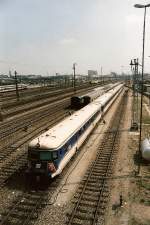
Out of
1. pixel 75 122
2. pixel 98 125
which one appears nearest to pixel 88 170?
pixel 75 122

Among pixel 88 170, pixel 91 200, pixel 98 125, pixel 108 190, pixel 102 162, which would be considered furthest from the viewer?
pixel 98 125

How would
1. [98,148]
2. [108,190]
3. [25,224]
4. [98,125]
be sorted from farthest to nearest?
1. [98,125]
2. [98,148]
3. [108,190]
4. [25,224]

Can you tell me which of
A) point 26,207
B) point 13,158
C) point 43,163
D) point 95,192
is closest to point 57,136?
point 43,163

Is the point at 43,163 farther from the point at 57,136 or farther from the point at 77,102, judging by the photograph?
the point at 77,102

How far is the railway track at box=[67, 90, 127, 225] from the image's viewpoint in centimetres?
1509

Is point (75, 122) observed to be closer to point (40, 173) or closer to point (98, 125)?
point (40, 173)

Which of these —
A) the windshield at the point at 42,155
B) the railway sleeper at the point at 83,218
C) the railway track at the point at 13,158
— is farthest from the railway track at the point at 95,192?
the railway track at the point at 13,158

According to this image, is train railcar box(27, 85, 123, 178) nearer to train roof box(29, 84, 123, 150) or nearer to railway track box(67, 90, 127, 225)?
train roof box(29, 84, 123, 150)

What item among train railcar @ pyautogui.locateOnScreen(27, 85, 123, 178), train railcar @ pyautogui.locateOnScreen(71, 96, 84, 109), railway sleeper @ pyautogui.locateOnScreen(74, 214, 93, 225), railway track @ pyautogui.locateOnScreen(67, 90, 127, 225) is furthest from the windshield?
train railcar @ pyautogui.locateOnScreen(71, 96, 84, 109)

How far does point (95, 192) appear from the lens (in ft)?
59.8

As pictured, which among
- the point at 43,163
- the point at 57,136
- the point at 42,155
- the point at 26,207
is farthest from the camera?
the point at 57,136

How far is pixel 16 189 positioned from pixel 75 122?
989 cm

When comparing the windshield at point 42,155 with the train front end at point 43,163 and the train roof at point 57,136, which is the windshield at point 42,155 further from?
the train roof at point 57,136

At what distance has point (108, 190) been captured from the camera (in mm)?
18547
